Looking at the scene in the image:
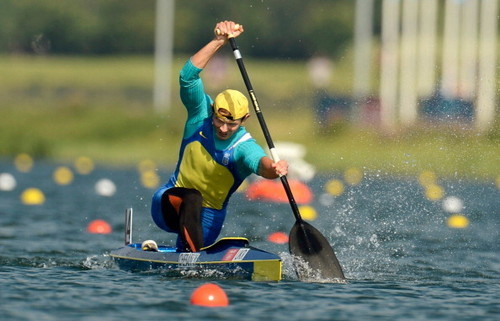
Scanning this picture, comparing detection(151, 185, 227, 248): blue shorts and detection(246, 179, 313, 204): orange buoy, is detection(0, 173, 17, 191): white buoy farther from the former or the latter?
detection(151, 185, 227, 248): blue shorts

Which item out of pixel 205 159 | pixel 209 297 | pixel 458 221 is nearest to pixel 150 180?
pixel 458 221

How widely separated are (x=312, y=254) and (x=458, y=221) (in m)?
6.98

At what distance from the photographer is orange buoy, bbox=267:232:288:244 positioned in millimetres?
15419

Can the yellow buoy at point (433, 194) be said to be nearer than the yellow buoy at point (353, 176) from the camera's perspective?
Yes

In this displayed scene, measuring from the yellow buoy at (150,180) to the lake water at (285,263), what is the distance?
2.55m

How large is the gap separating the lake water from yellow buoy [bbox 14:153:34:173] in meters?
6.77

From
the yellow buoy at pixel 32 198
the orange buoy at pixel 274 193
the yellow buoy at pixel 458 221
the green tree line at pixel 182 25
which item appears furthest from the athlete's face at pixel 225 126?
the green tree line at pixel 182 25

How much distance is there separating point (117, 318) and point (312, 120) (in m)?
31.6

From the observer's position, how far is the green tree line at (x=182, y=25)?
63.8 metres

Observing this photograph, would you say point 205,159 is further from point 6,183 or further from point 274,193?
point 6,183

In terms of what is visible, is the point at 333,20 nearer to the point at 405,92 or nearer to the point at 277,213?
the point at 405,92

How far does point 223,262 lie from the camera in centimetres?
1074

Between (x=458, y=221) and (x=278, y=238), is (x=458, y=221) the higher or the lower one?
the higher one

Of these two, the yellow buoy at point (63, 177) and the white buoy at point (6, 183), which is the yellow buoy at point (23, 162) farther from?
the white buoy at point (6, 183)
